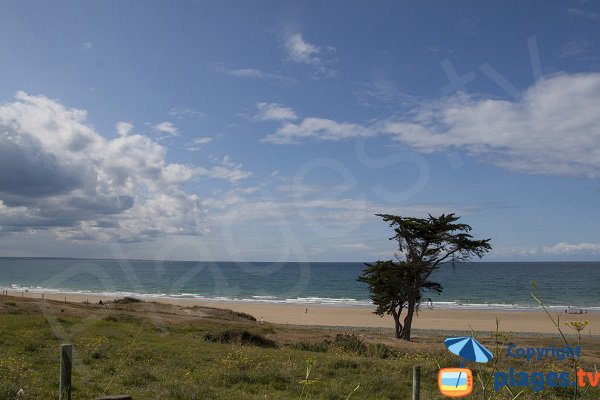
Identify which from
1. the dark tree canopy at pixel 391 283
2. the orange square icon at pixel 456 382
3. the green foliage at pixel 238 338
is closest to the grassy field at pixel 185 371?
the green foliage at pixel 238 338

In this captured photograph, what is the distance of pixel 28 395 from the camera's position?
9.70 m

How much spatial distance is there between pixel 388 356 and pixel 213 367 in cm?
1032

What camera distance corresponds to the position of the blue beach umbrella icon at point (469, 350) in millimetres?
4723

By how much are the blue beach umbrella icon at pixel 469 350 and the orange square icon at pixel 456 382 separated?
0.18 feet

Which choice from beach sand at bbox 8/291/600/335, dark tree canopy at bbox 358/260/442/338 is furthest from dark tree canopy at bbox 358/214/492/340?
beach sand at bbox 8/291/600/335

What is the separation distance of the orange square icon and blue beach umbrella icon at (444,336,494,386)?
0.18 ft

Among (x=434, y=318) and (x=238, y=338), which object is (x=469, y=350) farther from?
(x=434, y=318)

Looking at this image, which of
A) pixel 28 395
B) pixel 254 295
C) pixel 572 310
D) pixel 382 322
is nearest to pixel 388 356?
pixel 28 395

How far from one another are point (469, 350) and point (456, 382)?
58 centimetres

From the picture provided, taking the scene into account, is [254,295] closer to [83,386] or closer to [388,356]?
[388,356]

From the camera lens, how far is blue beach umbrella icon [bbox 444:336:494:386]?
4723 mm

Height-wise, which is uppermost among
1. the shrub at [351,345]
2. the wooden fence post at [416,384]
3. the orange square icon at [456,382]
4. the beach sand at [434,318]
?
the orange square icon at [456,382]
